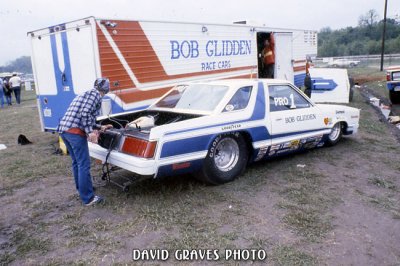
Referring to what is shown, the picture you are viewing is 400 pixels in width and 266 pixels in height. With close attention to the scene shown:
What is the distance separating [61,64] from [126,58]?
1345 millimetres

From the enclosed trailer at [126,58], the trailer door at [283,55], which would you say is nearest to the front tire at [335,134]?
the enclosed trailer at [126,58]

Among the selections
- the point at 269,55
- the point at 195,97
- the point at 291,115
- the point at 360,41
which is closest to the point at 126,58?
the point at 195,97

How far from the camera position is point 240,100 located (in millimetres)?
5320

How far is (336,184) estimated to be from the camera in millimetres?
5035

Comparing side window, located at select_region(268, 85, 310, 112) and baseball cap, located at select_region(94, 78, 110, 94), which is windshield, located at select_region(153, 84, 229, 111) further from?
baseball cap, located at select_region(94, 78, 110, 94)

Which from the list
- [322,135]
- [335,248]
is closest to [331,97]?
[322,135]

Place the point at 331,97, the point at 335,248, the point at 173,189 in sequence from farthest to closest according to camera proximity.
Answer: the point at 331,97, the point at 173,189, the point at 335,248

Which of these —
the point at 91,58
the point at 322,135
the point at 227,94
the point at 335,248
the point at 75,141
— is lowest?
the point at 335,248

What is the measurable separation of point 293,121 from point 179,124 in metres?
2.17

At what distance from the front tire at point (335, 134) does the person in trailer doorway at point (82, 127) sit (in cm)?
430

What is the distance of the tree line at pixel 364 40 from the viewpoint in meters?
67.2

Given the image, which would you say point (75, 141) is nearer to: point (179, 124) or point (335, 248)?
point (179, 124)

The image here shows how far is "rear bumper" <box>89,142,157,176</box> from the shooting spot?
4227mm

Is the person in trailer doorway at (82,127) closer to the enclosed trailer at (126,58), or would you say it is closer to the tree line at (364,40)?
the enclosed trailer at (126,58)
